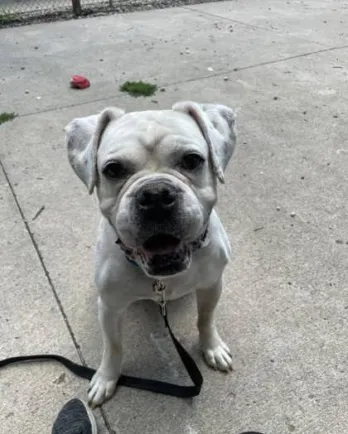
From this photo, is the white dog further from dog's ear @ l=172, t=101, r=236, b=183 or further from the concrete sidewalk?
the concrete sidewalk

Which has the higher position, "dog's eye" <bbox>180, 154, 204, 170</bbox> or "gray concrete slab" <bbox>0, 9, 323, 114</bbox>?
"dog's eye" <bbox>180, 154, 204, 170</bbox>

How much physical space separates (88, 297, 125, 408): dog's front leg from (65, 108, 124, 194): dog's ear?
23.0 inches

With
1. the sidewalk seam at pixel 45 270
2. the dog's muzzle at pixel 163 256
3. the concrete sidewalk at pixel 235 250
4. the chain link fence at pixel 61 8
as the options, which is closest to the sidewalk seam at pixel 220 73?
the concrete sidewalk at pixel 235 250

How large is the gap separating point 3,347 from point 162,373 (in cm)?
86

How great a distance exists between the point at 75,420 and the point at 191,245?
0.94m

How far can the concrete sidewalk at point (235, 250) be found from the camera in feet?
7.59

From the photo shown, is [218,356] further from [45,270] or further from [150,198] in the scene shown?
[45,270]

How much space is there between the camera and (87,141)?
2.11 metres

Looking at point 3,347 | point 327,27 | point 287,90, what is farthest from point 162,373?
point 327,27

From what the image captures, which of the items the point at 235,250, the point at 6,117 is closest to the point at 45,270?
the point at 235,250

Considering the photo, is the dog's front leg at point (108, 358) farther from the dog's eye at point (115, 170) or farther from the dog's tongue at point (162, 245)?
the dog's eye at point (115, 170)

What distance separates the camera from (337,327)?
8.72 feet

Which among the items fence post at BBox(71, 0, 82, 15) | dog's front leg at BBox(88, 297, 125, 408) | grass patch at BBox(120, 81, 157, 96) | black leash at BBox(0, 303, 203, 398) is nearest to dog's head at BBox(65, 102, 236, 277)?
dog's front leg at BBox(88, 297, 125, 408)

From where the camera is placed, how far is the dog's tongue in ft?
6.14
